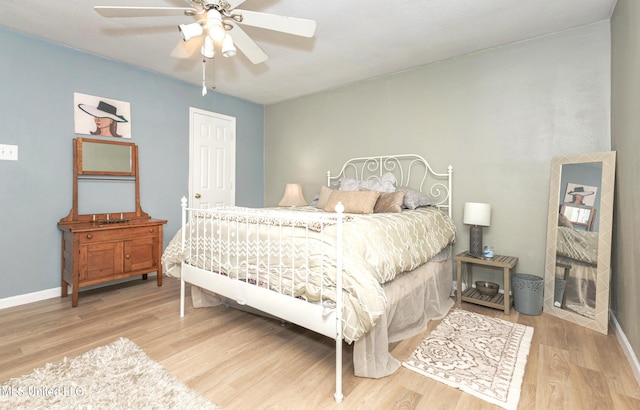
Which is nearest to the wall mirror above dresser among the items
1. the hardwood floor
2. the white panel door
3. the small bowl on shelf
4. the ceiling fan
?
the hardwood floor

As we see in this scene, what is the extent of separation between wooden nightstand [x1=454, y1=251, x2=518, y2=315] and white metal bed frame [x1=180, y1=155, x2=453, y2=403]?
Result: 64cm

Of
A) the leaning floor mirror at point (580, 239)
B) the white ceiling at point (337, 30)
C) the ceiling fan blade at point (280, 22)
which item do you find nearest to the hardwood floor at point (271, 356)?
the leaning floor mirror at point (580, 239)

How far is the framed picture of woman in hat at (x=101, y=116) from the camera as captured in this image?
3.20m

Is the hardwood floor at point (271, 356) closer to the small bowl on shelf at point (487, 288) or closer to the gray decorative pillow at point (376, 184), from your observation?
the small bowl on shelf at point (487, 288)

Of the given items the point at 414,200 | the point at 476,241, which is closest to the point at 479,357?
the point at 476,241

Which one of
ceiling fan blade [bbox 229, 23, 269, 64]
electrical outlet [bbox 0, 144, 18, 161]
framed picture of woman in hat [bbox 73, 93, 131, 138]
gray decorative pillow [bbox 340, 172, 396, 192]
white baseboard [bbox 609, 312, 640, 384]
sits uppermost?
ceiling fan blade [bbox 229, 23, 269, 64]

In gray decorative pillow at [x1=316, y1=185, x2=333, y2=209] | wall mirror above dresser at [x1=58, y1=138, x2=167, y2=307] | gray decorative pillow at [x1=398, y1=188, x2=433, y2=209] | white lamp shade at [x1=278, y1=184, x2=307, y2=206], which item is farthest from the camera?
white lamp shade at [x1=278, y1=184, x2=307, y2=206]

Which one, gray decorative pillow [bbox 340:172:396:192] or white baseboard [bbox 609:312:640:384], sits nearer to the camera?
white baseboard [bbox 609:312:640:384]

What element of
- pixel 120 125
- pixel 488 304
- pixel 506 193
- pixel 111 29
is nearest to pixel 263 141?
pixel 120 125

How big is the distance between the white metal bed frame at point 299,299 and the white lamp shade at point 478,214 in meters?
0.36

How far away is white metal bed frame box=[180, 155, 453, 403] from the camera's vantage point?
1.61 m

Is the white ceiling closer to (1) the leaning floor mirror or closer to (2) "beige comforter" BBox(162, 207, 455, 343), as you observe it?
(1) the leaning floor mirror

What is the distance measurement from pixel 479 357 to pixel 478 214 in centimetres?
139

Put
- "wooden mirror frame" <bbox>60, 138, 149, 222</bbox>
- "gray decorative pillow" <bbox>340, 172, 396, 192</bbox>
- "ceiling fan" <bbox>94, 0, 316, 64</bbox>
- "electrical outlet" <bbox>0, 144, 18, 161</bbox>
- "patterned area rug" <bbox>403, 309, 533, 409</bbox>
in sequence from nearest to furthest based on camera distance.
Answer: "patterned area rug" <bbox>403, 309, 533, 409</bbox>, "ceiling fan" <bbox>94, 0, 316, 64</bbox>, "electrical outlet" <bbox>0, 144, 18, 161</bbox>, "wooden mirror frame" <bbox>60, 138, 149, 222</bbox>, "gray decorative pillow" <bbox>340, 172, 396, 192</bbox>
